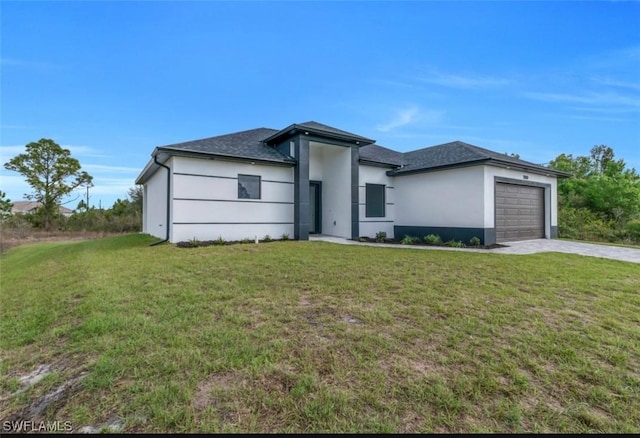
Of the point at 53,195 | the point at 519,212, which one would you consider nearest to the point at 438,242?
the point at 519,212

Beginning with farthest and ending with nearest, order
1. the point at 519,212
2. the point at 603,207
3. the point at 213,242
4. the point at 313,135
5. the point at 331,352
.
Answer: the point at 603,207 → the point at 519,212 → the point at 313,135 → the point at 213,242 → the point at 331,352

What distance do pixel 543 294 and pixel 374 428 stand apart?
13.2 ft

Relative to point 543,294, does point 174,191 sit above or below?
above

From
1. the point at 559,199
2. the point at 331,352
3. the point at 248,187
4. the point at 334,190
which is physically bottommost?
the point at 331,352

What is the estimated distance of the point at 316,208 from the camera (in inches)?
532

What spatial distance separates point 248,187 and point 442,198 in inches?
306

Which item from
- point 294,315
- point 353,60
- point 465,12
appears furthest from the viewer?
point 353,60

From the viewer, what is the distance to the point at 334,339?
9.21 ft

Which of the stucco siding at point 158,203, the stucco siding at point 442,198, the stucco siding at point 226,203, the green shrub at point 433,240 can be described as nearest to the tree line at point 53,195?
the stucco siding at point 158,203

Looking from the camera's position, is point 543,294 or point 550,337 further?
point 543,294

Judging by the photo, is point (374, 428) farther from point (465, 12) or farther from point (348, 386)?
point (465, 12)

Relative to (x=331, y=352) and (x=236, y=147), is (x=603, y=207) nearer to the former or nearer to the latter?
(x=236, y=147)

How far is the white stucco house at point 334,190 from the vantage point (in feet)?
32.5

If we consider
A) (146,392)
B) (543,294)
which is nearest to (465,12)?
(543,294)
